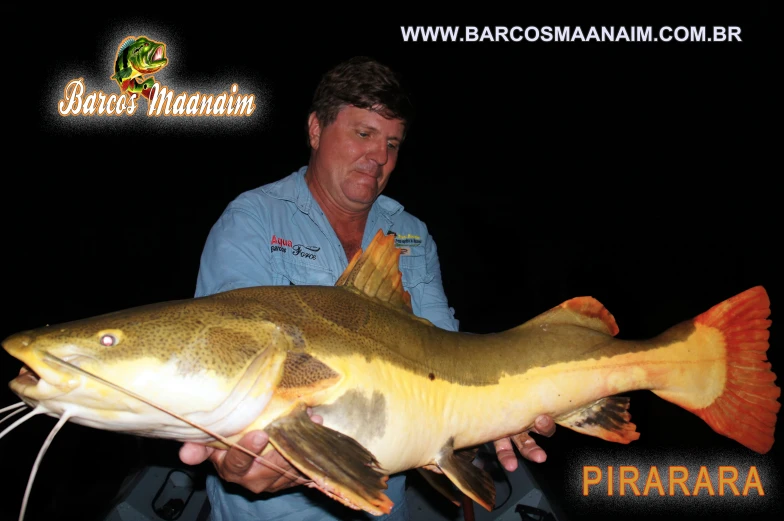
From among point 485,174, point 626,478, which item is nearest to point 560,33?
point 485,174

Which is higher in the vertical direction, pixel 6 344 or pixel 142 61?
pixel 142 61

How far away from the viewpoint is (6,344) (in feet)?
4.36

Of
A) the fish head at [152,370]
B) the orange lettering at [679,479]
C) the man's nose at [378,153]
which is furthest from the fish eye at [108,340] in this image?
the orange lettering at [679,479]

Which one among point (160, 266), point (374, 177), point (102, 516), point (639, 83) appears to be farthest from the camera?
point (160, 266)

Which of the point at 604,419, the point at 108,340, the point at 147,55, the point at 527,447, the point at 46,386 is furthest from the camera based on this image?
the point at 147,55

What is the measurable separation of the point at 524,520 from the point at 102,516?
12.0 ft

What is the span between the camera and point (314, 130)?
2973 millimetres

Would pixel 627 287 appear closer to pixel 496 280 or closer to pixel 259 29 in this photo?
pixel 496 280

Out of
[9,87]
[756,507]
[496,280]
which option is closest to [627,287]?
[496,280]

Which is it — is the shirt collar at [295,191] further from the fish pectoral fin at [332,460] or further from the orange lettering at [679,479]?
the orange lettering at [679,479]

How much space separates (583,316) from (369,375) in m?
1.12

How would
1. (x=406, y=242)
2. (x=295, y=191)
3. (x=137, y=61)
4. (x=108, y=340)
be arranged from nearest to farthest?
1. (x=108, y=340)
2. (x=295, y=191)
3. (x=406, y=242)
4. (x=137, y=61)

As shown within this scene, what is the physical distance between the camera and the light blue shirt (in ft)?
7.14

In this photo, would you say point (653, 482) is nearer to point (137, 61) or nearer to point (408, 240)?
point (408, 240)
